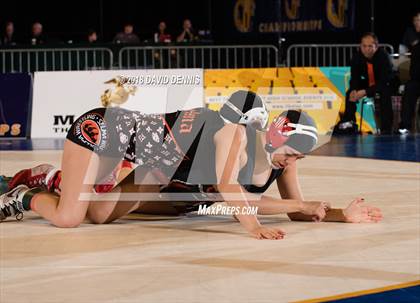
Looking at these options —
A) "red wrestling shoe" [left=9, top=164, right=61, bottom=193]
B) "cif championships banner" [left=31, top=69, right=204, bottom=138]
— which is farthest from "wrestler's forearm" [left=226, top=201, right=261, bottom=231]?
"cif championships banner" [left=31, top=69, right=204, bottom=138]

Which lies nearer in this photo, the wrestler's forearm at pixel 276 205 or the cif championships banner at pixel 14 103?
the wrestler's forearm at pixel 276 205

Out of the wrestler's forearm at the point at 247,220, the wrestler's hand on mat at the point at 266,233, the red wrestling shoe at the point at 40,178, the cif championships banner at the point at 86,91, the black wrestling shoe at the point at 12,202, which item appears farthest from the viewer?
the cif championships banner at the point at 86,91

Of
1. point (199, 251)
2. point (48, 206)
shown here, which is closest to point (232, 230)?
point (199, 251)

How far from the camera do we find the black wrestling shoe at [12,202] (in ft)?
22.9

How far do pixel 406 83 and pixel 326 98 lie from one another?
129cm

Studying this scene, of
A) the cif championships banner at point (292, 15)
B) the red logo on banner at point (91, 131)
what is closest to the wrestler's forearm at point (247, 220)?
the red logo on banner at point (91, 131)

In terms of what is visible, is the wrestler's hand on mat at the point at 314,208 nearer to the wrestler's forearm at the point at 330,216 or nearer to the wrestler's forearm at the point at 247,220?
the wrestler's forearm at the point at 330,216

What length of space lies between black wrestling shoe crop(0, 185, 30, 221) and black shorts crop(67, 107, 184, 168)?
59 cm

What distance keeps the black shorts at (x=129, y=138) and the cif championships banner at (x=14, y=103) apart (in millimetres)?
8637

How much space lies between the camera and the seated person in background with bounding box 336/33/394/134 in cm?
1505

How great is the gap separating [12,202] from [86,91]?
26.9ft

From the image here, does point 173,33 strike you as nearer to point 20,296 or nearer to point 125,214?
point 125,214
